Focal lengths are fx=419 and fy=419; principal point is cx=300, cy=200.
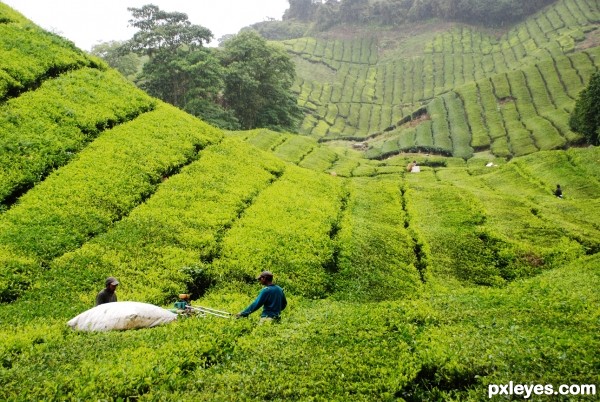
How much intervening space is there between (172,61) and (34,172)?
127 feet

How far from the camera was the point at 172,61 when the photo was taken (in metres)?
52.5

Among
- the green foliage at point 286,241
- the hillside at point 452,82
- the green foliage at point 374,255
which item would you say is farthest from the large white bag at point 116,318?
the hillside at point 452,82

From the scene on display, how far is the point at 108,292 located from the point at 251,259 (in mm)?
5959

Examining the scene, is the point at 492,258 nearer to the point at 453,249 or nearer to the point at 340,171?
the point at 453,249

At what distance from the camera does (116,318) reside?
35.1 ft

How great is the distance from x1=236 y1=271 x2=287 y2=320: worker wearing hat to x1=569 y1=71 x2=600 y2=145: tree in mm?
48478

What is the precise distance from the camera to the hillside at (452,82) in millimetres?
66625

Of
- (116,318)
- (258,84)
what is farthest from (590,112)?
(116,318)

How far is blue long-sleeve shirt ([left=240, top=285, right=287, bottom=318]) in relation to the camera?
1132 centimetres

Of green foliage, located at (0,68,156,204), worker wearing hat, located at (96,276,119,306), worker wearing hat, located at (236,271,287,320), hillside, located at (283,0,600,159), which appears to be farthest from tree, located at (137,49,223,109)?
worker wearing hat, located at (236,271,287,320)

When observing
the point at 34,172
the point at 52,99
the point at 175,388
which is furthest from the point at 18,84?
the point at 175,388

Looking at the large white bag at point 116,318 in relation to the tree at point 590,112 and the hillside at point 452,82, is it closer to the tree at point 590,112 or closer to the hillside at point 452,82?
the tree at point 590,112

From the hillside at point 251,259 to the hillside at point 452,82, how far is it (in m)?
30.6

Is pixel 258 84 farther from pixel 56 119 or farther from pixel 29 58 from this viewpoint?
pixel 56 119
